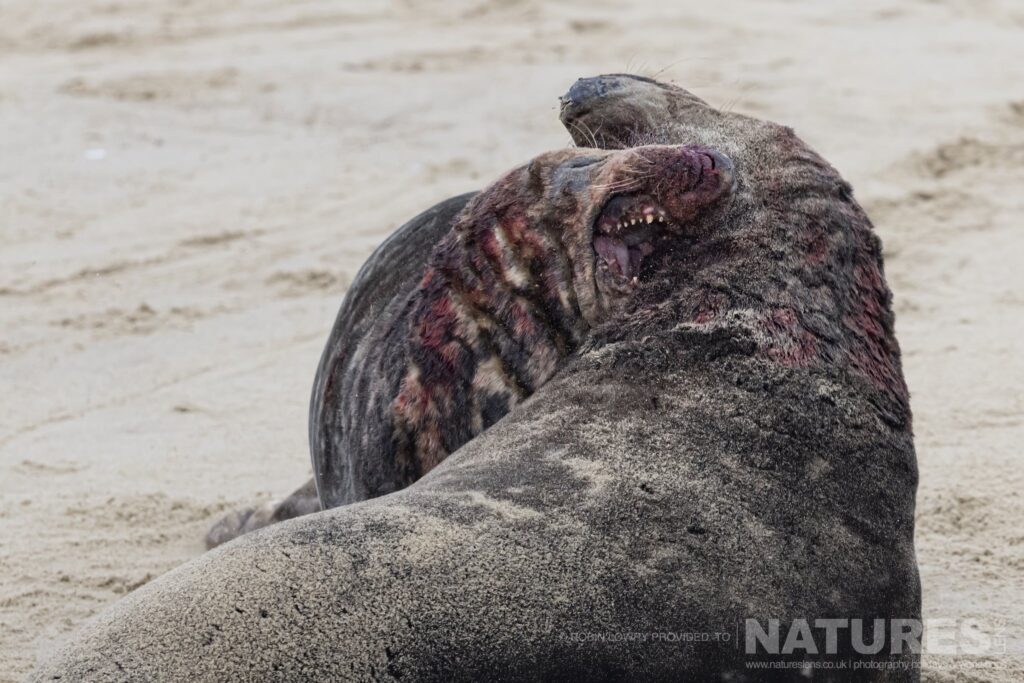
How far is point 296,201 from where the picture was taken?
22.8ft

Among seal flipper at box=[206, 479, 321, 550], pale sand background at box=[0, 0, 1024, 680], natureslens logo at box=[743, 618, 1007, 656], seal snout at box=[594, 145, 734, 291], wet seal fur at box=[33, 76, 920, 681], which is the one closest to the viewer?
wet seal fur at box=[33, 76, 920, 681]

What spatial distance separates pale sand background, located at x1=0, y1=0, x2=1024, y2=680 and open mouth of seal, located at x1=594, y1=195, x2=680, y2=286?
3.75ft

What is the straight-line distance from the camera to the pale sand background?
4.24 metres

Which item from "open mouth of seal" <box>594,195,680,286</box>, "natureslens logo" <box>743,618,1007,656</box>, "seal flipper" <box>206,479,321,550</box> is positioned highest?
"open mouth of seal" <box>594,195,680,286</box>

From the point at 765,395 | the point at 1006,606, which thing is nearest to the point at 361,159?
the point at 1006,606

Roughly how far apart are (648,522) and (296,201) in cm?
483

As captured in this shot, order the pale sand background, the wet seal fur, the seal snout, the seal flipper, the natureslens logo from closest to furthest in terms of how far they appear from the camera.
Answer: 1. the wet seal fur
2. the natureslens logo
3. the seal snout
4. the seal flipper
5. the pale sand background

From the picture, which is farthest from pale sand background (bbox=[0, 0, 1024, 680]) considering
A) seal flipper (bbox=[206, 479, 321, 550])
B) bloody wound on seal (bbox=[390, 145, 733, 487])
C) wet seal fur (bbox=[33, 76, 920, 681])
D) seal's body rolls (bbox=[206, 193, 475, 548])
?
bloody wound on seal (bbox=[390, 145, 733, 487])

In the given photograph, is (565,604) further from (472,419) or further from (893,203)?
(893,203)

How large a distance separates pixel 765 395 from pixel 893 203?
438cm

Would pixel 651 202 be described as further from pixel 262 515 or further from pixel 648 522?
pixel 262 515

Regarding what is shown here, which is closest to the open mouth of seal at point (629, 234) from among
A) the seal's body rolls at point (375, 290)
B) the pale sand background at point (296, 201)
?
the seal's body rolls at point (375, 290)

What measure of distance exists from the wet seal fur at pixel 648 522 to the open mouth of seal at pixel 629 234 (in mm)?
68

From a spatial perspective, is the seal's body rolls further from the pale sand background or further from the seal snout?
the pale sand background
